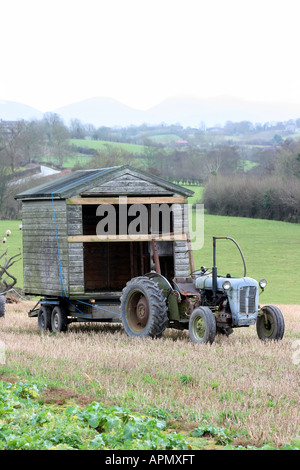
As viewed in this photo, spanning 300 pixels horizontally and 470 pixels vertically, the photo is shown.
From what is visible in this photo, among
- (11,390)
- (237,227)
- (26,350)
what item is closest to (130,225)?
(26,350)

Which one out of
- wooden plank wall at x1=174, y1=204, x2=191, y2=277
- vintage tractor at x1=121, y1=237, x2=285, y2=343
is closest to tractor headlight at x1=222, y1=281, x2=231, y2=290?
vintage tractor at x1=121, y1=237, x2=285, y2=343

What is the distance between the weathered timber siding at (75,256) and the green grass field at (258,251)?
16544mm

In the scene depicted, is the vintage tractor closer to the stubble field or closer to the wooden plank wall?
the stubble field

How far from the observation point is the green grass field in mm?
36094

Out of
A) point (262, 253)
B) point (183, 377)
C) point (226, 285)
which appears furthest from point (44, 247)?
point (262, 253)

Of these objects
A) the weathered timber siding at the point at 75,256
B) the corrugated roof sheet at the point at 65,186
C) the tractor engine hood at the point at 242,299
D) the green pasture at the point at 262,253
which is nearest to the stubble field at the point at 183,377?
the tractor engine hood at the point at 242,299

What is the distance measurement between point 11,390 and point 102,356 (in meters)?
2.35

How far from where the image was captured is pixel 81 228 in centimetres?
1501

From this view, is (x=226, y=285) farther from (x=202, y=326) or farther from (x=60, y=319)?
(x=60, y=319)

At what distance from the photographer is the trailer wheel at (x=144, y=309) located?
12.9 meters

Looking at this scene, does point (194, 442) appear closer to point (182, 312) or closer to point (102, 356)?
point (102, 356)

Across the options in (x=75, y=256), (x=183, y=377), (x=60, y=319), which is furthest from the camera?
(x=60, y=319)

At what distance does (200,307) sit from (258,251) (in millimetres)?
35243

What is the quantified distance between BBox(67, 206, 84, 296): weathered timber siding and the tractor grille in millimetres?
3745
